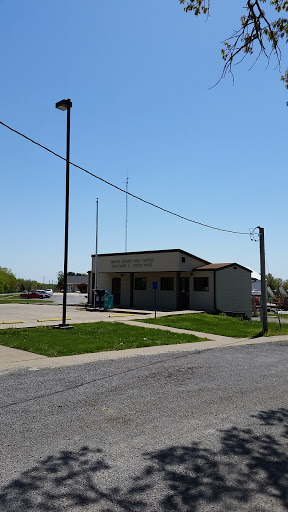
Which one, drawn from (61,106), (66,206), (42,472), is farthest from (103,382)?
(61,106)

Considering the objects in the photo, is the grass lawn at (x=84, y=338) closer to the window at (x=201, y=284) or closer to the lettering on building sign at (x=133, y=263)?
the window at (x=201, y=284)

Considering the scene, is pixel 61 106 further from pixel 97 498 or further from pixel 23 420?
pixel 97 498

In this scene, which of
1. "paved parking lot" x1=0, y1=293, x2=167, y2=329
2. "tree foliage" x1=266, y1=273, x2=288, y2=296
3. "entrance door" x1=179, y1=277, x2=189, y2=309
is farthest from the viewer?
"tree foliage" x1=266, y1=273, x2=288, y2=296

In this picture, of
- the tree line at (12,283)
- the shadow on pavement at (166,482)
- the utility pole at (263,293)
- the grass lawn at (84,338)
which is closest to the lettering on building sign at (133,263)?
the utility pole at (263,293)

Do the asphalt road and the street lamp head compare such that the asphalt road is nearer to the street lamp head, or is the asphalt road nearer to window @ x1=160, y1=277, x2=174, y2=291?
the street lamp head

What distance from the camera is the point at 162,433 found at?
5.01 m

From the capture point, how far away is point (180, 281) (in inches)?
1200

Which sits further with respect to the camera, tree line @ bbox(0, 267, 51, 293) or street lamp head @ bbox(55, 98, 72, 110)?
tree line @ bbox(0, 267, 51, 293)

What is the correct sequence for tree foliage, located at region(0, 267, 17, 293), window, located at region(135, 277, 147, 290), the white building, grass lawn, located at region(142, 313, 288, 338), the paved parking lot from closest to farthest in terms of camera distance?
grass lawn, located at region(142, 313, 288, 338)
the paved parking lot
the white building
window, located at region(135, 277, 147, 290)
tree foliage, located at region(0, 267, 17, 293)

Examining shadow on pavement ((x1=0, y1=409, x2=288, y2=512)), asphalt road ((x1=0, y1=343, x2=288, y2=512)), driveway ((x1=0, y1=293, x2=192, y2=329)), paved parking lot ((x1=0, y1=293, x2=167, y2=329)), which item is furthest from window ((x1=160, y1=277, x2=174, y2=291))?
shadow on pavement ((x1=0, y1=409, x2=288, y2=512))

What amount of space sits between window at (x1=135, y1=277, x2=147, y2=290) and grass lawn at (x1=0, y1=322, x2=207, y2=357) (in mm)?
14498

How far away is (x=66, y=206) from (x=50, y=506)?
13580 mm

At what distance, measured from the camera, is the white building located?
29.3 metres

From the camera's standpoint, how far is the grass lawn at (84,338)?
11734 mm
